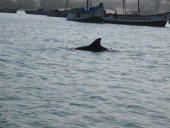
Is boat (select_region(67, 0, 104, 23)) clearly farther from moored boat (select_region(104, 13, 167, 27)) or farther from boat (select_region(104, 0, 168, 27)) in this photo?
boat (select_region(104, 0, 168, 27))

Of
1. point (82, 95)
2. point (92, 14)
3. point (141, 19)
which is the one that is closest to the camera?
point (82, 95)

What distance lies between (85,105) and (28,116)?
2.06 metres

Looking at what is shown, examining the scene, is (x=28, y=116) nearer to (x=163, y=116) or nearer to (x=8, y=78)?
(x=163, y=116)

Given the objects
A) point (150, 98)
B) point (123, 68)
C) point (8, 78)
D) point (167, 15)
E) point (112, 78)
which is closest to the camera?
point (150, 98)

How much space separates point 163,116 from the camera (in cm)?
1091

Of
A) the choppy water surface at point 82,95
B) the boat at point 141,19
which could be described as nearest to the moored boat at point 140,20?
the boat at point 141,19

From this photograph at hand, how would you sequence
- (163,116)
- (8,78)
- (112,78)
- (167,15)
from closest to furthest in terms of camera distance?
1. (163,116)
2. (8,78)
3. (112,78)
4. (167,15)

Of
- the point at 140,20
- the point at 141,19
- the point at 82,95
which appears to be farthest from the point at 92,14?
the point at 82,95

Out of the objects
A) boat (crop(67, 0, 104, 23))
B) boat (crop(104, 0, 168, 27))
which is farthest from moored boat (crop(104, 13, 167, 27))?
boat (crop(67, 0, 104, 23))

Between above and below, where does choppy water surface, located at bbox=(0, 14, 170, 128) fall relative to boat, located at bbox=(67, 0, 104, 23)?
below

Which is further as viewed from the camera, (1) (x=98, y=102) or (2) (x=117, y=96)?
(2) (x=117, y=96)

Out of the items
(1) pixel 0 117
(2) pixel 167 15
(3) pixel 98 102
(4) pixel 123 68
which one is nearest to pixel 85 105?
(3) pixel 98 102

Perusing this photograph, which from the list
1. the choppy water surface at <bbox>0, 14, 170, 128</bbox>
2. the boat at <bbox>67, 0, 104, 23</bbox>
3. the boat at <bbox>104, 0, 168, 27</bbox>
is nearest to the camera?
the choppy water surface at <bbox>0, 14, 170, 128</bbox>

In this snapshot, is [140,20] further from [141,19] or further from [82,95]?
[82,95]
